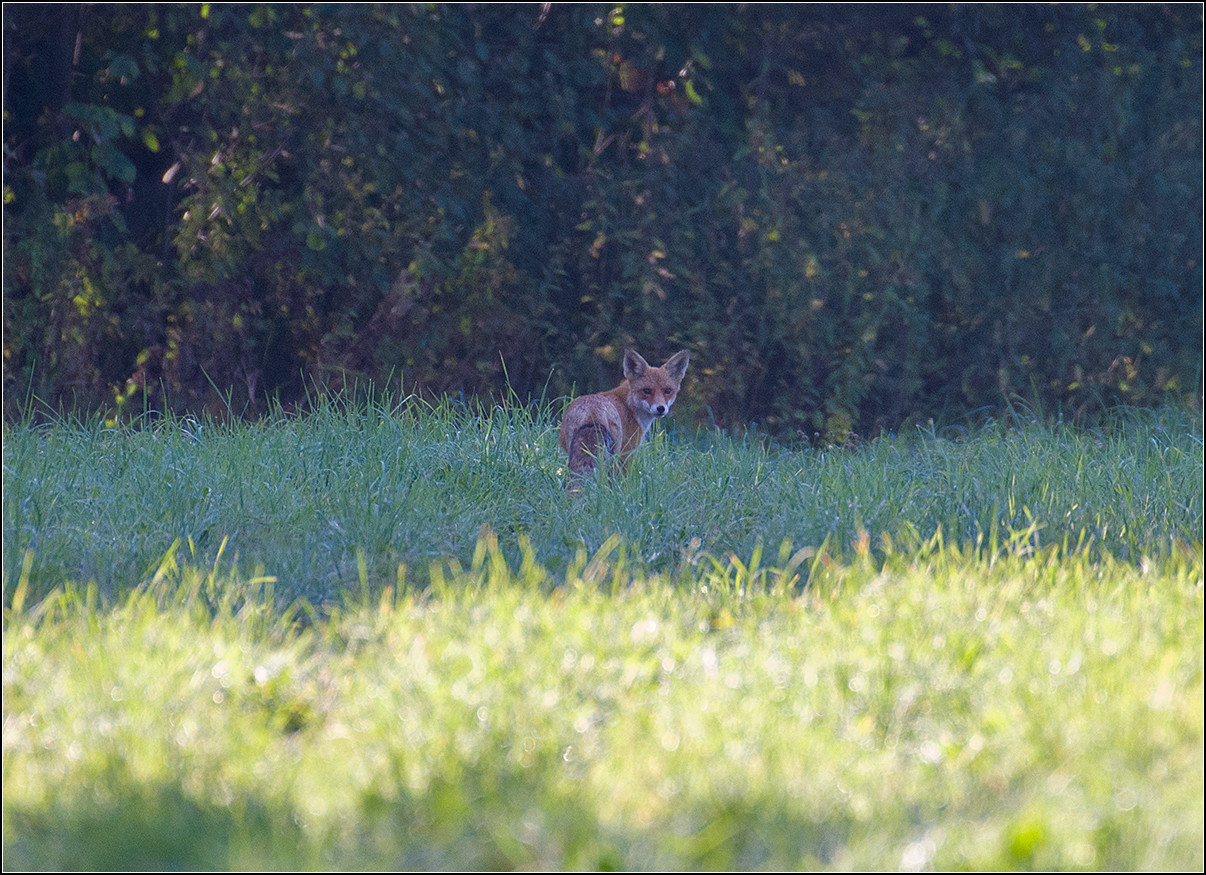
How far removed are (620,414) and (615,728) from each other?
13.5ft

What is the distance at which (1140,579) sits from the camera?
411 centimetres

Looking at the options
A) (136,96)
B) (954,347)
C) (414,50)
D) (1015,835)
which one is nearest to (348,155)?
(414,50)

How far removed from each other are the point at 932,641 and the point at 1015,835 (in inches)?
42.0

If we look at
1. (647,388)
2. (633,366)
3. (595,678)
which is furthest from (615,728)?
(633,366)

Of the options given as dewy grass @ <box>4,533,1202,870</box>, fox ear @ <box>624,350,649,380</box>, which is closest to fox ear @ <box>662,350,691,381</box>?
fox ear @ <box>624,350,649,380</box>

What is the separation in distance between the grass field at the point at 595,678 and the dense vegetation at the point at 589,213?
383 centimetres

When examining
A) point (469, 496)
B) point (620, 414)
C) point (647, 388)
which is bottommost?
point (469, 496)

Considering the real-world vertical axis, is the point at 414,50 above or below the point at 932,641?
above

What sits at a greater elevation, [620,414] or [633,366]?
[633,366]

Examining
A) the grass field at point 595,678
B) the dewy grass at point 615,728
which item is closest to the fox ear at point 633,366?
the grass field at point 595,678

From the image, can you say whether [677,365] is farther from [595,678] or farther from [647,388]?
[595,678]

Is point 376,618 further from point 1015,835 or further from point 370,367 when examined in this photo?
point 370,367

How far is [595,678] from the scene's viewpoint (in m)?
3.24

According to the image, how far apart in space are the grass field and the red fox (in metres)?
0.57
